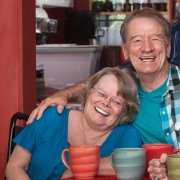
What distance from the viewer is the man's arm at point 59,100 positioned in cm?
223

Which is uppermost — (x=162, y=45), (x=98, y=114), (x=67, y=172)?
(x=162, y=45)

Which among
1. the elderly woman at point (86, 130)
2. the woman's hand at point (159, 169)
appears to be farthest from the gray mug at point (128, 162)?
the elderly woman at point (86, 130)

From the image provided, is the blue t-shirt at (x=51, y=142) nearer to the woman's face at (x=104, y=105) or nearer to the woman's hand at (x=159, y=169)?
the woman's face at (x=104, y=105)

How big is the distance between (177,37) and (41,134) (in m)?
0.83

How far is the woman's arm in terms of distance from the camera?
2.10 metres

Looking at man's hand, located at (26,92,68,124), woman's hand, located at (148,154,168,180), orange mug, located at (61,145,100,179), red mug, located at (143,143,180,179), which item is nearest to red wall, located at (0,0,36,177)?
man's hand, located at (26,92,68,124)

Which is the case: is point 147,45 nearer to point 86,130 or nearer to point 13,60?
point 86,130

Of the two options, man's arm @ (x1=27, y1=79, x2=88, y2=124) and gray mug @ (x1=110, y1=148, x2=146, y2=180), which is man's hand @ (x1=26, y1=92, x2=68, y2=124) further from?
gray mug @ (x1=110, y1=148, x2=146, y2=180)

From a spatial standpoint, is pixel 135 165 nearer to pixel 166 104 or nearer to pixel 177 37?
pixel 166 104

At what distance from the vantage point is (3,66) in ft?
10.3

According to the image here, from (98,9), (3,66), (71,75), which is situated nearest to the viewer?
(3,66)

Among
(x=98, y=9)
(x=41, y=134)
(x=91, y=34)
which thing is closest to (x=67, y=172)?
(x=41, y=134)

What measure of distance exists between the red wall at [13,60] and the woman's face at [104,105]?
1.05m

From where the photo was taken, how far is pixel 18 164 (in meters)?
2.14
